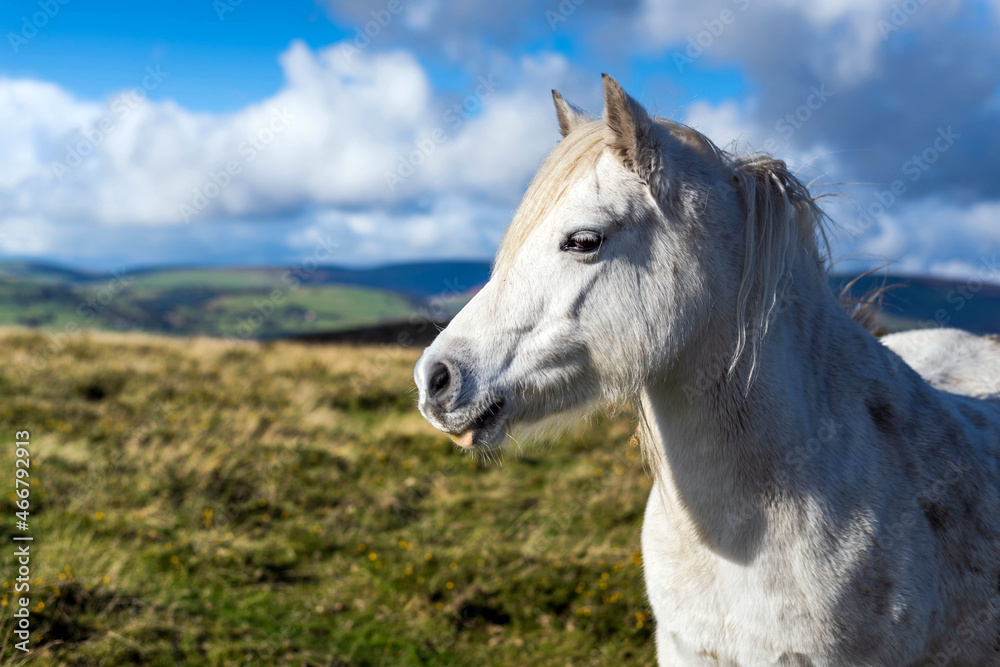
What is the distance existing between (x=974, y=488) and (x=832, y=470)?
68 centimetres

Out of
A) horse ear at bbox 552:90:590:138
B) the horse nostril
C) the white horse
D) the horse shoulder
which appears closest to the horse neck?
the white horse

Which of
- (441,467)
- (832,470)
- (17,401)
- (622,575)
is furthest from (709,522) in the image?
(17,401)

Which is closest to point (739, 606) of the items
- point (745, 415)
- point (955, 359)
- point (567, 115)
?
point (745, 415)

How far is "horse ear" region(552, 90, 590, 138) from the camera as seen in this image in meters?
2.71

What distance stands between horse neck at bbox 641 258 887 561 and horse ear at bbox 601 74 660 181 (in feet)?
2.04

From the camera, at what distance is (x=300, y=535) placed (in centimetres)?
613

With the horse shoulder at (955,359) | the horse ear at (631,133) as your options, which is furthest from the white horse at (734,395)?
the horse shoulder at (955,359)

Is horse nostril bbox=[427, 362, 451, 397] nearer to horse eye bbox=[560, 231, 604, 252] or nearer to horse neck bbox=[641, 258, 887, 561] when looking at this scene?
horse eye bbox=[560, 231, 604, 252]

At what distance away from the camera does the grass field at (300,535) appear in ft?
15.2

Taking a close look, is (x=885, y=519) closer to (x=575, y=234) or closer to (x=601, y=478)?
(x=575, y=234)

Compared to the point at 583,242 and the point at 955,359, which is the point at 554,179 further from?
the point at 955,359

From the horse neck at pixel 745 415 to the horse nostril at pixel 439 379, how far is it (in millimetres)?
777

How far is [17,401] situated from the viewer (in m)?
8.58

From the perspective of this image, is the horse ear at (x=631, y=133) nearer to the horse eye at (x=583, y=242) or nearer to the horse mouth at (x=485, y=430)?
the horse eye at (x=583, y=242)
